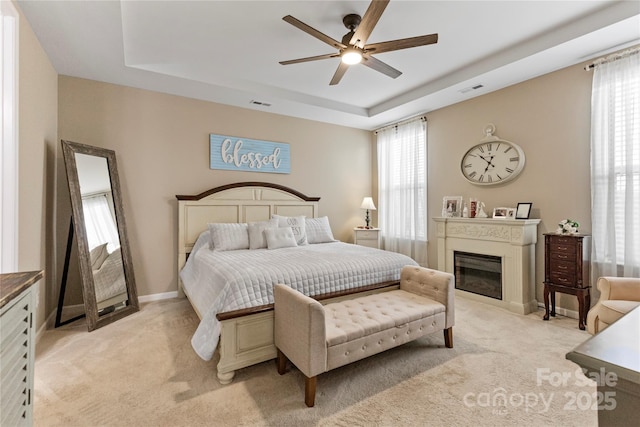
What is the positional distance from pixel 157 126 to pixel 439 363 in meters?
4.17

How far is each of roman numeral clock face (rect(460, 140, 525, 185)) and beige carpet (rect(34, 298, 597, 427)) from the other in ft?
6.31

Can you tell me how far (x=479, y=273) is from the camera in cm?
388

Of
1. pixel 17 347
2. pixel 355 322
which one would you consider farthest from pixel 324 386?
pixel 17 347

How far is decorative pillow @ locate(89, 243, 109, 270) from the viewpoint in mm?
3059

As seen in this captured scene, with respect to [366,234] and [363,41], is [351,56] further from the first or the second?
[366,234]

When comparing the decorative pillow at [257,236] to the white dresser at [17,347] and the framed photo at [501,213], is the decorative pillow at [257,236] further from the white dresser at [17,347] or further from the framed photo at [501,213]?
the framed photo at [501,213]

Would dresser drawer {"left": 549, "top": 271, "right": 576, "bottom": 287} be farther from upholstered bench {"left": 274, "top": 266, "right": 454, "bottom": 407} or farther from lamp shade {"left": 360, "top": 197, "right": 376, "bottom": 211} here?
lamp shade {"left": 360, "top": 197, "right": 376, "bottom": 211}

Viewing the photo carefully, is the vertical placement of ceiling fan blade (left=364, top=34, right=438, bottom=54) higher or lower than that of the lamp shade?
higher

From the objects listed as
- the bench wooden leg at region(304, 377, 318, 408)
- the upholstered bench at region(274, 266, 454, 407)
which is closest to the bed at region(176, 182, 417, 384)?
the upholstered bench at region(274, 266, 454, 407)

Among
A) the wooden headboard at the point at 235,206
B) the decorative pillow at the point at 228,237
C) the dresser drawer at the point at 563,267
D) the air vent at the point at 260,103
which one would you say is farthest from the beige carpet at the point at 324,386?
the air vent at the point at 260,103

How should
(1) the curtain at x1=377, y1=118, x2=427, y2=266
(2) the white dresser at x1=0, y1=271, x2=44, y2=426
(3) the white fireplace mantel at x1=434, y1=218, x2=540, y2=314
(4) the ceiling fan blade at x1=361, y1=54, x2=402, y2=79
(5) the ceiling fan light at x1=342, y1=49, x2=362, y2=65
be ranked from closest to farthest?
(2) the white dresser at x1=0, y1=271, x2=44, y2=426 < (5) the ceiling fan light at x1=342, y1=49, x2=362, y2=65 < (4) the ceiling fan blade at x1=361, y1=54, x2=402, y2=79 < (3) the white fireplace mantel at x1=434, y1=218, x2=540, y2=314 < (1) the curtain at x1=377, y1=118, x2=427, y2=266

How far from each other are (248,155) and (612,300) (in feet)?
14.3

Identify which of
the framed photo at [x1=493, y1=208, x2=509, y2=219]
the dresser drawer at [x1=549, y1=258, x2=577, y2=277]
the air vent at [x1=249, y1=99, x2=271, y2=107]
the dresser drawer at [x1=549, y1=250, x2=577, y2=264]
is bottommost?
the dresser drawer at [x1=549, y1=258, x2=577, y2=277]

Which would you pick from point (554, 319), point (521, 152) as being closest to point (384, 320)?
point (554, 319)
